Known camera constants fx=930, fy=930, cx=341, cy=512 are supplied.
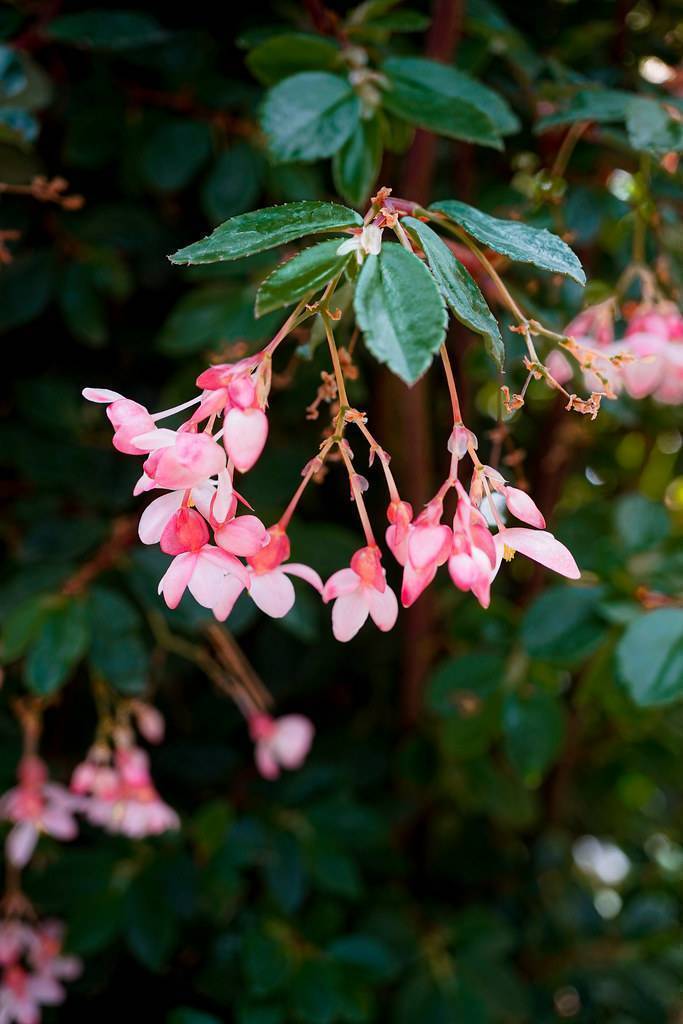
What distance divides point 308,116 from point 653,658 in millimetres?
490

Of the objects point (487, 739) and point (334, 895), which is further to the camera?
point (334, 895)

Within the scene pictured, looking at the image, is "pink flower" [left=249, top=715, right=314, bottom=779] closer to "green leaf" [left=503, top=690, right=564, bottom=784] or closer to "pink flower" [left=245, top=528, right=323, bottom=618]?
"green leaf" [left=503, top=690, right=564, bottom=784]

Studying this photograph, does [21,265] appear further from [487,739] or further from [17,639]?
[487,739]

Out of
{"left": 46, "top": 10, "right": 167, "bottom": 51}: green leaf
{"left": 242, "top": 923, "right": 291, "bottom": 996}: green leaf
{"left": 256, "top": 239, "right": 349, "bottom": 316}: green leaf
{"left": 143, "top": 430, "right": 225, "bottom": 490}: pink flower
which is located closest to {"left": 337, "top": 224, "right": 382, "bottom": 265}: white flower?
{"left": 256, "top": 239, "right": 349, "bottom": 316}: green leaf

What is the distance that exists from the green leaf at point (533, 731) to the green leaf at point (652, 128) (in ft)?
1.84

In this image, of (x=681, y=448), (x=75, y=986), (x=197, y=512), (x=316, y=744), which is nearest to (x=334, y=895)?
(x=316, y=744)

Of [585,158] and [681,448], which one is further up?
[585,158]

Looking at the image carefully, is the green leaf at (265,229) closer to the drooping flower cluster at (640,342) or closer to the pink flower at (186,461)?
the pink flower at (186,461)

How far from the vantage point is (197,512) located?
18.3 inches

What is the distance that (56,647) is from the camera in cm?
86

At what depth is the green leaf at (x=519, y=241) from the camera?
436 millimetres

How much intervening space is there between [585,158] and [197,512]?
26.7 inches

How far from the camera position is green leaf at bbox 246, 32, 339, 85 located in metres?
0.72

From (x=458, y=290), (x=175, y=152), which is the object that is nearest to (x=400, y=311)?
(x=458, y=290)
